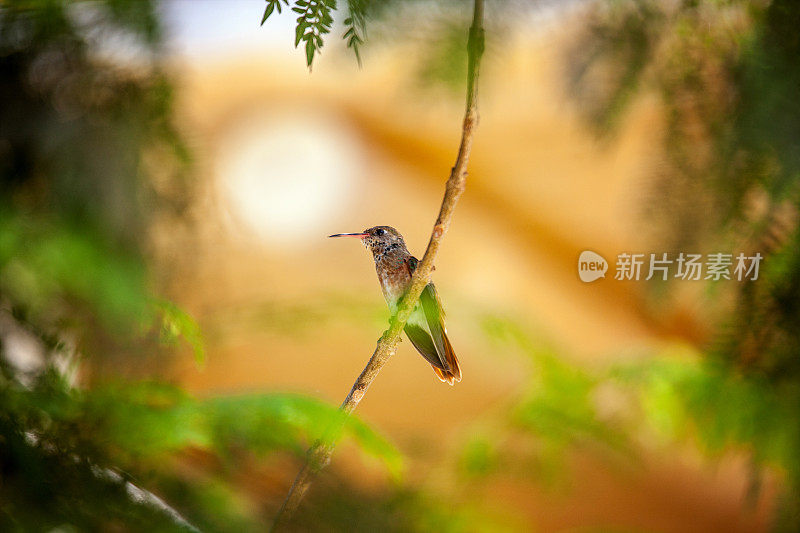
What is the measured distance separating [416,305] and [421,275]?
0.04 meters

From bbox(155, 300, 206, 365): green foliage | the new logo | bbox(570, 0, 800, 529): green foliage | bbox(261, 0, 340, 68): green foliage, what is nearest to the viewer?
bbox(261, 0, 340, 68): green foliage

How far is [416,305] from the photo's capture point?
334mm

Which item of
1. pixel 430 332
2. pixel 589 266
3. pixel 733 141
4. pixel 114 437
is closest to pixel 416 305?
pixel 430 332

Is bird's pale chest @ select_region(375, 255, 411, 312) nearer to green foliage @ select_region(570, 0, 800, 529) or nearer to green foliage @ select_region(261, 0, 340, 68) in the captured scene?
green foliage @ select_region(261, 0, 340, 68)

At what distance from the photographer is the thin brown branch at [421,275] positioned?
28 centimetres

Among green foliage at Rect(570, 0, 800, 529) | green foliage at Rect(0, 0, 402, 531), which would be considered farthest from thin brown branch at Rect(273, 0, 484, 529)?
green foliage at Rect(570, 0, 800, 529)

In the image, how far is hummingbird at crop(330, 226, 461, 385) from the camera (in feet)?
1.11

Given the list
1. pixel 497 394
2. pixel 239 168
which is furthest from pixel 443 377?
pixel 497 394

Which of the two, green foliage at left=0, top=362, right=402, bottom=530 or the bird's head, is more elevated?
the bird's head

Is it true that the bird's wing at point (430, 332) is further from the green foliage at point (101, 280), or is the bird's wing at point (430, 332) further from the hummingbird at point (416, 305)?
the green foliage at point (101, 280)

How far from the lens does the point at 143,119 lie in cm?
98

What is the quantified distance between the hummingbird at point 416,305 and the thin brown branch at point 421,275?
0.8 inches

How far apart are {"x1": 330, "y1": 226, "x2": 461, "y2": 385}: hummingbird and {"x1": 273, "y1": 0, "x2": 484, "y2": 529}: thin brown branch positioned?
0.02m

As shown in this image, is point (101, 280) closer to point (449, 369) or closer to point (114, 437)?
point (114, 437)
